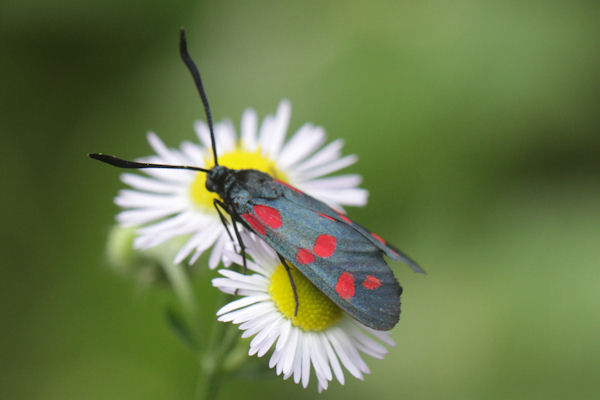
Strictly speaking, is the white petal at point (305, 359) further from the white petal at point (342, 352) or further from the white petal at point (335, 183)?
the white petal at point (335, 183)

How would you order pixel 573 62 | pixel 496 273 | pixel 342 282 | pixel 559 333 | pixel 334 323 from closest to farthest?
pixel 342 282 → pixel 334 323 → pixel 559 333 → pixel 496 273 → pixel 573 62

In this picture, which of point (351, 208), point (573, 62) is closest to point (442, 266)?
point (351, 208)

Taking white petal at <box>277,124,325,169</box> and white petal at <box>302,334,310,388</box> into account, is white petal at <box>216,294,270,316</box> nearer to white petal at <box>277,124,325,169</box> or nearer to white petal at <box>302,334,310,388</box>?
white petal at <box>302,334,310,388</box>

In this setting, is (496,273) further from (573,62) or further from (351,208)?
(573,62)

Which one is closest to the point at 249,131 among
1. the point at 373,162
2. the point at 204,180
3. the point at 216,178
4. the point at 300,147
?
the point at 300,147

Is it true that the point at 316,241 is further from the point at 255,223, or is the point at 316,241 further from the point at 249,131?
the point at 249,131

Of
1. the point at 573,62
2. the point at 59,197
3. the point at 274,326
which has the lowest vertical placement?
the point at 573,62
